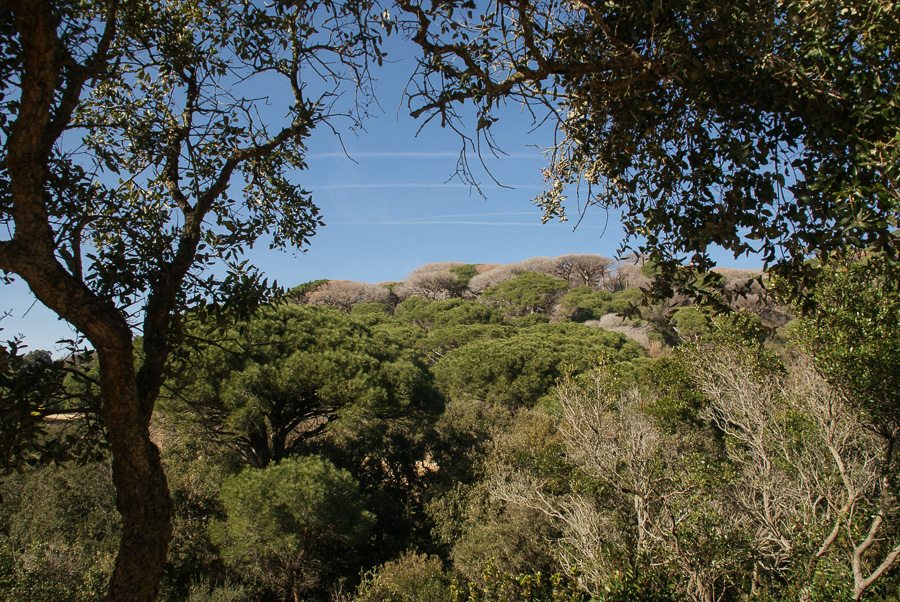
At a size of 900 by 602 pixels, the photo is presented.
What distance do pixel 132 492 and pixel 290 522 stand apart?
736 centimetres

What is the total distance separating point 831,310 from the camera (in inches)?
206

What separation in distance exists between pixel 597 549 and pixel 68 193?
5.13 metres

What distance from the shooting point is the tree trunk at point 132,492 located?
1860mm

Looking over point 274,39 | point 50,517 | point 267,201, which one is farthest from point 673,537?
point 50,517

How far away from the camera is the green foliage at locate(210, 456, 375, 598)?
8.30 metres

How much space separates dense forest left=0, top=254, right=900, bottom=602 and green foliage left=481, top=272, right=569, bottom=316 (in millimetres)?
15241

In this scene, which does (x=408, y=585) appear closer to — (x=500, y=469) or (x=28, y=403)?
(x=500, y=469)

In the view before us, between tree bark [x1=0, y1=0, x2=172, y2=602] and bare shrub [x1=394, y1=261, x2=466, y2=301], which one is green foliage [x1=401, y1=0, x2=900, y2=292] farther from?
bare shrub [x1=394, y1=261, x2=466, y2=301]

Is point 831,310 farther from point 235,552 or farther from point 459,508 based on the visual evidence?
point 235,552

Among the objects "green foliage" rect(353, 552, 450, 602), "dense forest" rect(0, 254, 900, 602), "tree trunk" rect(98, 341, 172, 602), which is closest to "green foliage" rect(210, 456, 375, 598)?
"dense forest" rect(0, 254, 900, 602)

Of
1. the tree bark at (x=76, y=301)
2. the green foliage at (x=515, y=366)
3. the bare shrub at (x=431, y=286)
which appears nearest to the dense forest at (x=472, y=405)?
the tree bark at (x=76, y=301)

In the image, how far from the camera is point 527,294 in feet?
102

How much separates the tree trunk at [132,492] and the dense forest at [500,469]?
23 cm

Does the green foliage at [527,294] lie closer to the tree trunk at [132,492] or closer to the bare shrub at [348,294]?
the bare shrub at [348,294]
